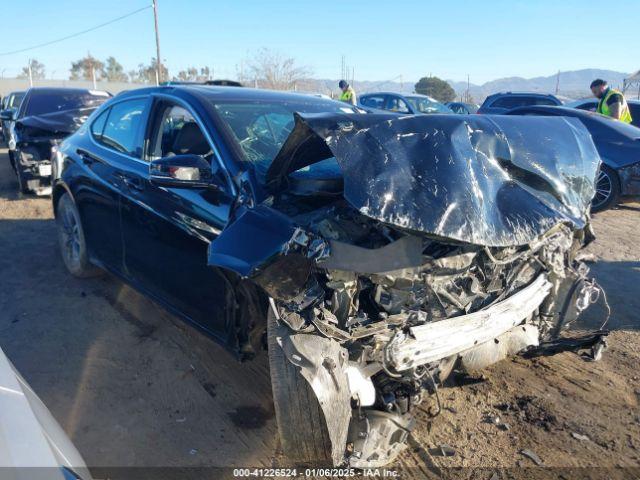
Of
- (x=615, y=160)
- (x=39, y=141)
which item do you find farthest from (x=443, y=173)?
(x=39, y=141)

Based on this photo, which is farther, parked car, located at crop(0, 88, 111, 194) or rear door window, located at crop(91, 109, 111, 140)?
parked car, located at crop(0, 88, 111, 194)

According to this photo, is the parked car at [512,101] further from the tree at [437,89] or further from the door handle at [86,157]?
the tree at [437,89]

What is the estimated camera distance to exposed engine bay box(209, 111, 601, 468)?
2297 millimetres

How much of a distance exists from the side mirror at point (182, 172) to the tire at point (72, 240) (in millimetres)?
2200

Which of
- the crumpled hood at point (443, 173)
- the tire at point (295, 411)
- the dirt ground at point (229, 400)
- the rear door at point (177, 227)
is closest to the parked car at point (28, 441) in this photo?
the tire at point (295, 411)

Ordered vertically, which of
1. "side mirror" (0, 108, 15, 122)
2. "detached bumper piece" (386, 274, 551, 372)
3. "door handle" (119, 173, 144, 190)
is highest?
"side mirror" (0, 108, 15, 122)

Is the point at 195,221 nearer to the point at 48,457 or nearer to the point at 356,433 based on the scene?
the point at 356,433

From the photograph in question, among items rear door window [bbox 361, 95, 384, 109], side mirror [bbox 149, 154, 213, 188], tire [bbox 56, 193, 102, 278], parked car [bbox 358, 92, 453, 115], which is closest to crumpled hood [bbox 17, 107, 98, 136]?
tire [bbox 56, 193, 102, 278]

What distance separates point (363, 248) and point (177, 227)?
1373 mm

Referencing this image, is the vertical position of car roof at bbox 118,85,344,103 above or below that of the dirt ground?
above

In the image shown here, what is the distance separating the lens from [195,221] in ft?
9.98

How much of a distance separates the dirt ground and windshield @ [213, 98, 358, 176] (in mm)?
1463

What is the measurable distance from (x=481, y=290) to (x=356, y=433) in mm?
1010

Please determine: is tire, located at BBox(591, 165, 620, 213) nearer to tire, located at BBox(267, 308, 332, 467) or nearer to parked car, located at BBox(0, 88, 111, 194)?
tire, located at BBox(267, 308, 332, 467)
